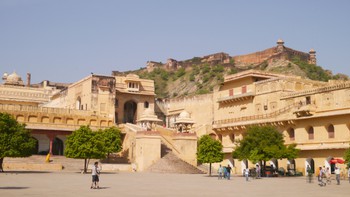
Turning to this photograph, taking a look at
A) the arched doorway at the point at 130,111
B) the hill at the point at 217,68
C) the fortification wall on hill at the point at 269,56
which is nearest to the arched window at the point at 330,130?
the arched doorway at the point at 130,111

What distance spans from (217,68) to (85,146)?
60196 millimetres

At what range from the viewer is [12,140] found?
33062 mm

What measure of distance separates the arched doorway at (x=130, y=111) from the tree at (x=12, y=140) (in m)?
27.0

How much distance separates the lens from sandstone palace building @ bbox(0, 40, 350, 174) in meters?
39.8

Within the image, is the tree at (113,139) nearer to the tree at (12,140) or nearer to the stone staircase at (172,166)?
the stone staircase at (172,166)

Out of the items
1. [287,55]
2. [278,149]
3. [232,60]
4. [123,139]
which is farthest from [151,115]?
[232,60]

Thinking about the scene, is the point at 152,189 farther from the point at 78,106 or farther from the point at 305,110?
the point at 78,106

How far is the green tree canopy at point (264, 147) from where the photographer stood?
122 ft

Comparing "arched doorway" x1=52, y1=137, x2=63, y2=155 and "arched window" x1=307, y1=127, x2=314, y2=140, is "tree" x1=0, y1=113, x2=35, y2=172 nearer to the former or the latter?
"arched doorway" x1=52, y1=137, x2=63, y2=155

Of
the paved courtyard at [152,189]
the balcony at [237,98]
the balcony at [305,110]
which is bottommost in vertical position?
the paved courtyard at [152,189]

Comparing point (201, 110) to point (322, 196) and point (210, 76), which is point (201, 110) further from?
point (322, 196)

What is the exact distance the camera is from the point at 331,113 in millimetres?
38469

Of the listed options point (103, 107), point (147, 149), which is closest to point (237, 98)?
point (147, 149)

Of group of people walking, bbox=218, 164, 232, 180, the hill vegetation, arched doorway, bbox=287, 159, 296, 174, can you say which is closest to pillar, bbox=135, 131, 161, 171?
group of people walking, bbox=218, 164, 232, 180
